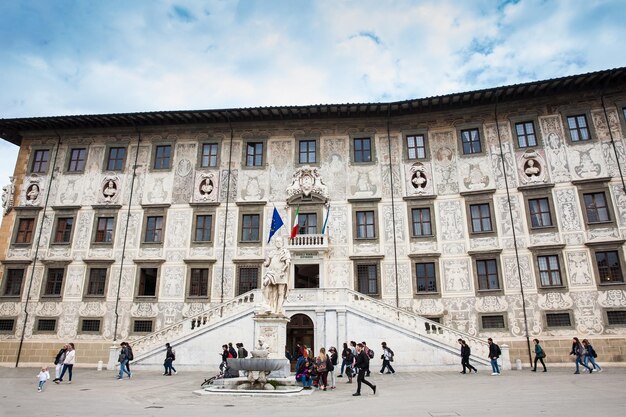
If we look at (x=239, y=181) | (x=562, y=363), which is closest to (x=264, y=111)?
(x=239, y=181)

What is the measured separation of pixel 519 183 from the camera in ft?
79.7

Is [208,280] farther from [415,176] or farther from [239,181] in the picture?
[415,176]

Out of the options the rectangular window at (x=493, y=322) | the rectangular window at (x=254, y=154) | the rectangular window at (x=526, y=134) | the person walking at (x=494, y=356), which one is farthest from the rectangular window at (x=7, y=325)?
the rectangular window at (x=526, y=134)

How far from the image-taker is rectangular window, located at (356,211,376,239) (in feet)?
82.6

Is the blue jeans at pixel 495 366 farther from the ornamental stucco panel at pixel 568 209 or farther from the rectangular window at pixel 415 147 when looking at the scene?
the rectangular window at pixel 415 147

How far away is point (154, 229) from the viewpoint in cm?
2620

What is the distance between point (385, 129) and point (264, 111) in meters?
7.86

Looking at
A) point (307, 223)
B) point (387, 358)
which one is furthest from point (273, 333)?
point (307, 223)

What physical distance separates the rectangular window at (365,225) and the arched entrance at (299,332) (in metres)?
5.91

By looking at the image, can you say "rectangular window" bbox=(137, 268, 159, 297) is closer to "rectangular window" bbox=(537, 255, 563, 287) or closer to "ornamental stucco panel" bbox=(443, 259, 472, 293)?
"ornamental stucco panel" bbox=(443, 259, 472, 293)

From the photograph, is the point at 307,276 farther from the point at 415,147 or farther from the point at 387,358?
the point at 415,147

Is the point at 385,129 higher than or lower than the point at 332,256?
higher

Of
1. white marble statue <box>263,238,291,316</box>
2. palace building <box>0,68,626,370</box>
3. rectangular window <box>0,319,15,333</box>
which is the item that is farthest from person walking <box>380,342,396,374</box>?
rectangular window <box>0,319,15,333</box>

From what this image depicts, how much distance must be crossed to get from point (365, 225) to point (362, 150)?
196 inches
